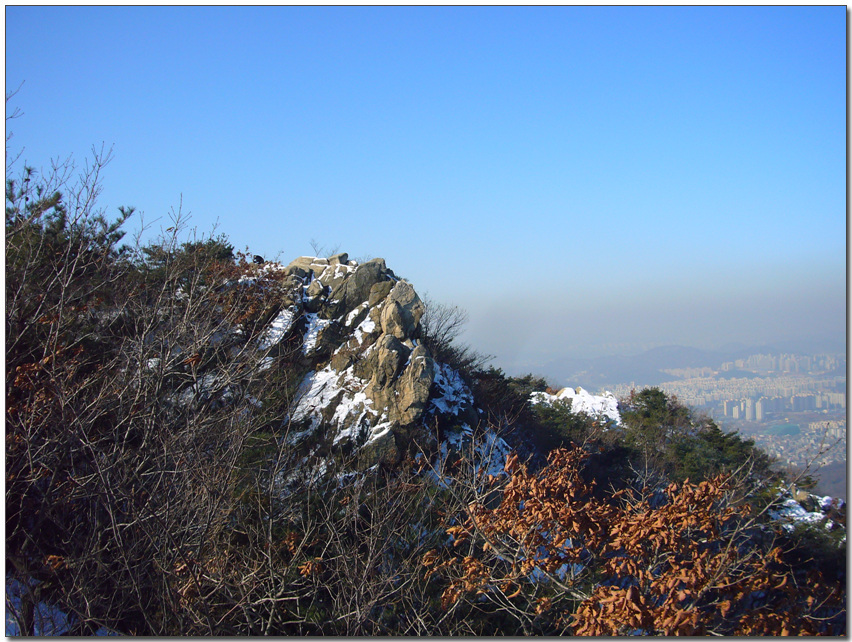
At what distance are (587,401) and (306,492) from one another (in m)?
17.5

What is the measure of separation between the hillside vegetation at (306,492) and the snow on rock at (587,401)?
520 centimetres

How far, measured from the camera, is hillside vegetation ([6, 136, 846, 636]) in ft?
18.4

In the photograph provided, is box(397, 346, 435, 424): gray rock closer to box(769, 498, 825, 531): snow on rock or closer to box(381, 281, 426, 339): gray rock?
box(381, 281, 426, 339): gray rock

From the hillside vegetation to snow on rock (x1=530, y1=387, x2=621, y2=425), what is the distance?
5199 millimetres

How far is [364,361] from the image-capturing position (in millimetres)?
12656

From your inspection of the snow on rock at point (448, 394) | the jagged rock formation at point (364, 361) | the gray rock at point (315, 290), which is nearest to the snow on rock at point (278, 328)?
the jagged rock formation at point (364, 361)

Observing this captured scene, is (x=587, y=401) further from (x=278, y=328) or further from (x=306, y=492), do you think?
(x=306, y=492)

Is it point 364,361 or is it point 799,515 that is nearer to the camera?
point 364,361

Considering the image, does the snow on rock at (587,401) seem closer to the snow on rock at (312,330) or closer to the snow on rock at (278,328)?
the snow on rock at (312,330)

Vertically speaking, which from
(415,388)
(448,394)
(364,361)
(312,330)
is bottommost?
(448,394)

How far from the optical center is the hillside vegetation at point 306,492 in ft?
18.4

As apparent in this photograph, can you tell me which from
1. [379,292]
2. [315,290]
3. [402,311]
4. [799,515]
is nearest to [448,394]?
[402,311]

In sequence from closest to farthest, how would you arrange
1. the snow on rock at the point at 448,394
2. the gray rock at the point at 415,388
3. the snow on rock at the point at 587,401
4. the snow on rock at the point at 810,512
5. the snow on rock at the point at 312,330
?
the gray rock at the point at 415,388 < the snow on rock at the point at 448,394 < the snow on rock at the point at 312,330 < the snow on rock at the point at 810,512 < the snow on rock at the point at 587,401

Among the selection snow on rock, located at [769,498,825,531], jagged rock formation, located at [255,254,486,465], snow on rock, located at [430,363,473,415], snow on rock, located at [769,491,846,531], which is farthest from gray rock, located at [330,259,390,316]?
Answer: snow on rock, located at [769,498,825,531]
